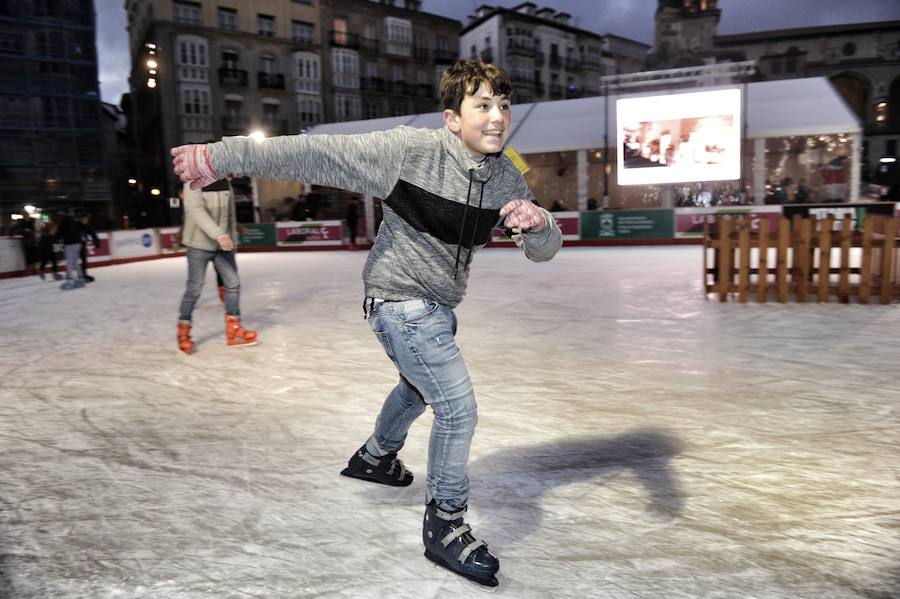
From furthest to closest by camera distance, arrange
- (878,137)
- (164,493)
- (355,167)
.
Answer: (878,137), (164,493), (355,167)

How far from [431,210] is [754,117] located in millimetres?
16623

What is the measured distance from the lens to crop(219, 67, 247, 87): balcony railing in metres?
33.4

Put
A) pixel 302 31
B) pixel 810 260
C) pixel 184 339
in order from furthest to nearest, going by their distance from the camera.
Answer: pixel 302 31 → pixel 810 260 → pixel 184 339

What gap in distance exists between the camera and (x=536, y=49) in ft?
155

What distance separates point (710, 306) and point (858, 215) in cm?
700

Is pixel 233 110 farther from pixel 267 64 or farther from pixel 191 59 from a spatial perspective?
pixel 267 64

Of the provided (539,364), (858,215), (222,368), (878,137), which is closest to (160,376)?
(222,368)

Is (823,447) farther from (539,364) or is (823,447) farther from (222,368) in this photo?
(222,368)

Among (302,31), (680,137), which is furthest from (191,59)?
(680,137)

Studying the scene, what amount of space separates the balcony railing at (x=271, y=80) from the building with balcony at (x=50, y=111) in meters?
8.91

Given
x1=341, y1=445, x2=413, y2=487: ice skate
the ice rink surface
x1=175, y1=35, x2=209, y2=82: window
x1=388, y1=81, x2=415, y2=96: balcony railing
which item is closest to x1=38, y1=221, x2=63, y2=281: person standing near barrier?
the ice rink surface

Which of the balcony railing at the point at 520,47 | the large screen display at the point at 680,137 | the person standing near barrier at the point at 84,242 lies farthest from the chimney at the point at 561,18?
the person standing near barrier at the point at 84,242

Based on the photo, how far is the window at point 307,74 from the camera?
3612 centimetres

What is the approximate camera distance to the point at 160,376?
192 inches
